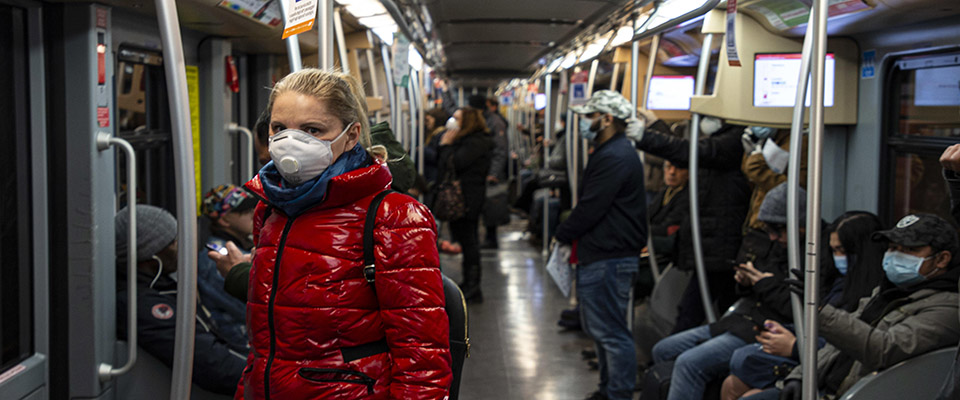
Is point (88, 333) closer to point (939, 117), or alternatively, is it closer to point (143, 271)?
point (143, 271)

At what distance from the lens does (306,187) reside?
199 centimetres

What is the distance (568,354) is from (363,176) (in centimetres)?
444

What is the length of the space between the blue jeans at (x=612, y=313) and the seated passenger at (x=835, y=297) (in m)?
0.90

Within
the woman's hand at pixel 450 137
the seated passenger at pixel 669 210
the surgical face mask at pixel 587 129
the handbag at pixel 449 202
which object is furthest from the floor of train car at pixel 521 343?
the surgical face mask at pixel 587 129

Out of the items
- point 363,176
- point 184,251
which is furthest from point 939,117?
point 184,251

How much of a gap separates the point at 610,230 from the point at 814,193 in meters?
2.02

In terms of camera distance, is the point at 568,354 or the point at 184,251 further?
the point at 568,354

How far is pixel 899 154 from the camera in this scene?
14.2 ft

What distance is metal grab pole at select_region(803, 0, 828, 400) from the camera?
2.70m

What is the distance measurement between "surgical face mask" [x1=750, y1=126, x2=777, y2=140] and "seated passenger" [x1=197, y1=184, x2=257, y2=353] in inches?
105

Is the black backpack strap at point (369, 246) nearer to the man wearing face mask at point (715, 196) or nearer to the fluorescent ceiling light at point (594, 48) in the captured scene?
the man wearing face mask at point (715, 196)

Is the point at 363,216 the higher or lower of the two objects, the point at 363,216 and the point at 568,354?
Result: the higher

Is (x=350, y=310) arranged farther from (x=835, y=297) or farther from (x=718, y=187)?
(x=718, y=187)

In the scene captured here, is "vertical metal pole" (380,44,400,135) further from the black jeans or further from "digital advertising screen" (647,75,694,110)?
"digital advertising screen" (647,75,694,110)
